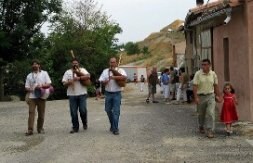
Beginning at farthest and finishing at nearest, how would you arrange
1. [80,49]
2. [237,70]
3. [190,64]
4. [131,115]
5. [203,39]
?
[80,49]
[190,64]
[203,39]
[131,115]
[237,70]

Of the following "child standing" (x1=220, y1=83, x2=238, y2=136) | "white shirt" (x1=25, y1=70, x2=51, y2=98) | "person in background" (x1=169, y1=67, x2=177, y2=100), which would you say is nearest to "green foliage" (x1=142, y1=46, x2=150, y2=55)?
"person in background" (x1=169, y1=67, x2=177, y2=100)

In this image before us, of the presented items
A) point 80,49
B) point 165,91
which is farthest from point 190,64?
point 80,49

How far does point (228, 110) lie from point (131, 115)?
19.6ft

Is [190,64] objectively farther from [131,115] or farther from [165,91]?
[131,115]

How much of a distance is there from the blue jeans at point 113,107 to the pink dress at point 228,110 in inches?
93.7

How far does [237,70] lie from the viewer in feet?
50.2

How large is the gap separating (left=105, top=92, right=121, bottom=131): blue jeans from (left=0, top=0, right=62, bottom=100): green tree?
1993 centimetres

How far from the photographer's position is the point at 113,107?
43.8 feet

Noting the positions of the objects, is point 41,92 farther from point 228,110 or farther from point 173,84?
point 173,84

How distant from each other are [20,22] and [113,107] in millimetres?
20761

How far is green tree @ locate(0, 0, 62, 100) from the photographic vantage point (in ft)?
108

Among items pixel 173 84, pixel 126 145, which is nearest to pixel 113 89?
pixel 126 145

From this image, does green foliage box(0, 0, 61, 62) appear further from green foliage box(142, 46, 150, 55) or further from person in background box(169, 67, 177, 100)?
green foliage box(142, 46, 150, 55)

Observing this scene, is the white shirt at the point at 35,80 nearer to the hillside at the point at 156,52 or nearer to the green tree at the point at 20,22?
the green tree at the point at 20,22
